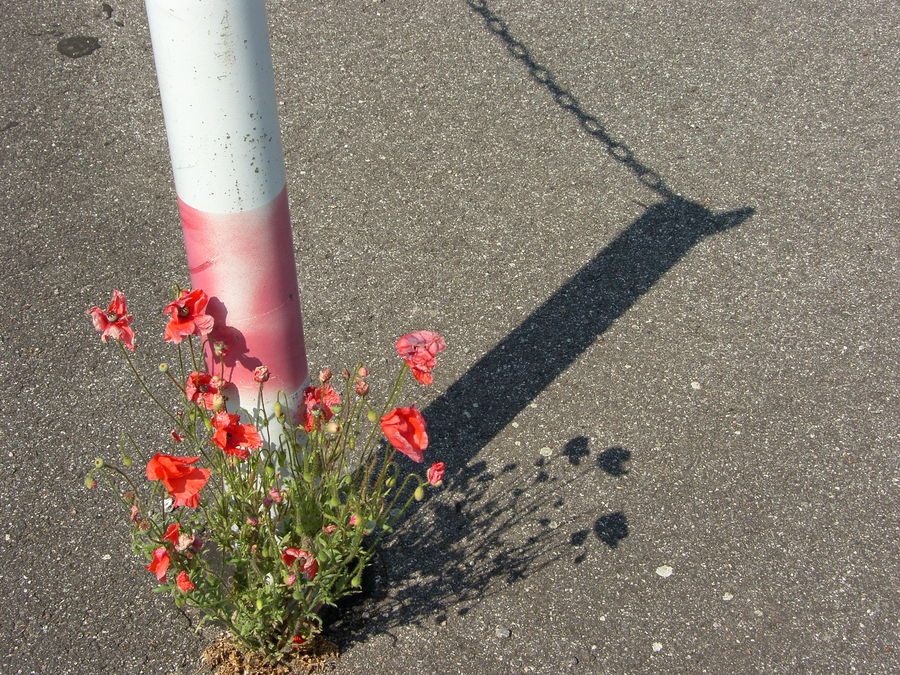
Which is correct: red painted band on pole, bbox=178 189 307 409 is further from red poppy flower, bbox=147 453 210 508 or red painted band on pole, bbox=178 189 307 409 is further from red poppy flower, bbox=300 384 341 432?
red poppy flower, bbox=147 453 210 508

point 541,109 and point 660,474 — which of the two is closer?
point 660,474

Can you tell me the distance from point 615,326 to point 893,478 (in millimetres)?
1205

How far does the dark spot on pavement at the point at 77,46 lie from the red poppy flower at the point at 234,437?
365 cm

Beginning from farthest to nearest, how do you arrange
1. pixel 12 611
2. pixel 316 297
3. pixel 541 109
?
pixel 541 109 → pixel 316 297 → pixel 12 611

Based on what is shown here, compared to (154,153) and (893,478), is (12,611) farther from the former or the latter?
(893,478)

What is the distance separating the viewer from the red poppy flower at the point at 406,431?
94.2 inches

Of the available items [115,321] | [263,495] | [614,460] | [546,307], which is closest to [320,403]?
[263,495]

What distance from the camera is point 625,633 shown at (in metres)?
3.01

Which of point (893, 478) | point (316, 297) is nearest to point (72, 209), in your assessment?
point (316, 297)

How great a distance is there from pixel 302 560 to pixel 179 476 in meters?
0.40

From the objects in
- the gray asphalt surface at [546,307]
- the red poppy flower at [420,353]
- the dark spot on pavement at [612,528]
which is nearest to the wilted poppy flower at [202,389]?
the red poppy flower at [420,353]

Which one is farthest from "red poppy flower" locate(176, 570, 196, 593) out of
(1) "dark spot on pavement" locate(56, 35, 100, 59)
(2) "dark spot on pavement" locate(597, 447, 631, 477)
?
(1) "dark spot on pavement" locate(56, 35, 100, 59)

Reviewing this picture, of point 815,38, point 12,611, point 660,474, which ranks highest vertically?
point 815,38

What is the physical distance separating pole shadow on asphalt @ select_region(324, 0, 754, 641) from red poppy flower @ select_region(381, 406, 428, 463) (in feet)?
2.78
